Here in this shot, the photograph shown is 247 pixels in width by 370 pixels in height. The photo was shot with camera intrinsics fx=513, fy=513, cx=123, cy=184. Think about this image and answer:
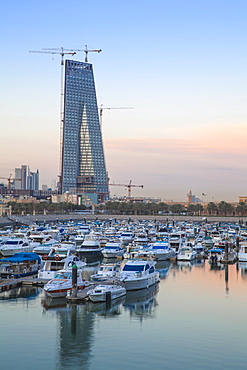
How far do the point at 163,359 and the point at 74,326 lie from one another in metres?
7.77

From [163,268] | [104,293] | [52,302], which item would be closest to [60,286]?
[52,302]

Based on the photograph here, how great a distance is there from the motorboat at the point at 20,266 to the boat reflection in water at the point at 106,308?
11609mm

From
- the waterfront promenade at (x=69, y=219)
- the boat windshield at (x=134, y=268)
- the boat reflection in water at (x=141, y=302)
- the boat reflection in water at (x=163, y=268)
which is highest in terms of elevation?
the waterfront promenade at (x=69, y=219)

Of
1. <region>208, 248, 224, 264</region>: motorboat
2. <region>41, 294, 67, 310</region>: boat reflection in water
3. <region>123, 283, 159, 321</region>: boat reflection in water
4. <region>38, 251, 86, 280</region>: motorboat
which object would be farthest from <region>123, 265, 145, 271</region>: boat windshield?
<region>208, 248, 224, 264</region>: motorboat

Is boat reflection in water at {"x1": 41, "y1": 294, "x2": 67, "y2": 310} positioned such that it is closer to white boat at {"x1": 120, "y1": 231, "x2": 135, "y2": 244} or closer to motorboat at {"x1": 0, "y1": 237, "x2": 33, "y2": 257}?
motorboat at {"x1": 0, "y1": 237, "x2": 33, "y2": 257}

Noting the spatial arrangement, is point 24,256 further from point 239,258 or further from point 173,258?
point 239,258

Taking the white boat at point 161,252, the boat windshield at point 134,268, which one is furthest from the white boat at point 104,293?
the white boat at point 161,252

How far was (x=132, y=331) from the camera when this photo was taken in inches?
1186

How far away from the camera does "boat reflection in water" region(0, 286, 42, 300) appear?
38.6 metres

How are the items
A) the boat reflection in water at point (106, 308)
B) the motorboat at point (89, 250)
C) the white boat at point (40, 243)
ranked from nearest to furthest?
1. the boat reflection in water at point (106, 308)
2. the white boat at point (40, 243)
3. the motorboat at point (89, 250)

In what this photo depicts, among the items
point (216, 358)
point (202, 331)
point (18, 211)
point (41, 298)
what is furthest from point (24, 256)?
point (18, 211)

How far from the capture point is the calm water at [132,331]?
81.7ft

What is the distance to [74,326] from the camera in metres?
31.2

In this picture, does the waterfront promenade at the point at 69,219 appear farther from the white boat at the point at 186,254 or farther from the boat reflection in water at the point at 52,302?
the boat reflection in water at the point at 52,302
